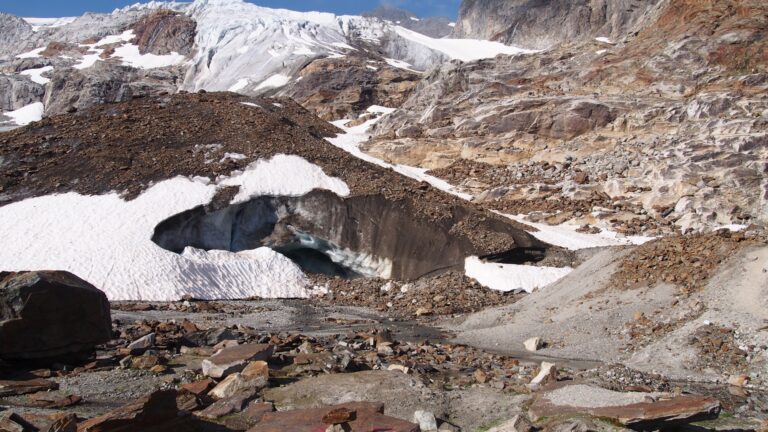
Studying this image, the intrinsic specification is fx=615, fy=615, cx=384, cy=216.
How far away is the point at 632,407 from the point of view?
7617mm

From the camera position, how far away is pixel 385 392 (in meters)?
9.41

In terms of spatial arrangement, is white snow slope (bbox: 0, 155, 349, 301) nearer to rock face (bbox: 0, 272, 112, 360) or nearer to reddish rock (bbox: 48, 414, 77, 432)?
rock face (bbox: 0, 272, 112, 360)

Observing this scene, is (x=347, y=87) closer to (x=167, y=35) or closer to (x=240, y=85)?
(x=240, y=85)

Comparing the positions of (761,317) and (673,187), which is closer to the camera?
(761,317)

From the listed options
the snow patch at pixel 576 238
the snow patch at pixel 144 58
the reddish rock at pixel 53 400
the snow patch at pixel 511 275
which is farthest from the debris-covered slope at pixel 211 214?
the snow patch at pixel 144 58

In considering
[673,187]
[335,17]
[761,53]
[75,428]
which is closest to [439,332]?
[75,428]

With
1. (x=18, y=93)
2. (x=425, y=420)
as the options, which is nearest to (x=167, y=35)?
(x=18, y=93)

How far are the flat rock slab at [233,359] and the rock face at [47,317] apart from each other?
8.10 feet

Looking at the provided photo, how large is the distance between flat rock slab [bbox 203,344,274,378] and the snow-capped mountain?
235 feet

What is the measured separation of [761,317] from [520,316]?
6532 millimetres

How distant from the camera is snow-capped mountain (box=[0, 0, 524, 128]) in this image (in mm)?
88500

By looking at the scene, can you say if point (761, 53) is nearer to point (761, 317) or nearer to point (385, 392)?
point (761, 317)

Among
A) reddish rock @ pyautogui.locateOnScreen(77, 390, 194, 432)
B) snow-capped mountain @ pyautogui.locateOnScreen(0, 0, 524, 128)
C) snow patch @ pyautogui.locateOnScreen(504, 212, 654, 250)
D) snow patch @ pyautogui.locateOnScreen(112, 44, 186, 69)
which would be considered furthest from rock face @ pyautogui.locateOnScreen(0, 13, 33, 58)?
reddish rock @ pyautogui.locateOnScreen(77, 390, 194, 432)

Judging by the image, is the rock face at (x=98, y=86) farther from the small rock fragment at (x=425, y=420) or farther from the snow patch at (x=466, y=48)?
the small rock fragment at (x=425, y=420)
